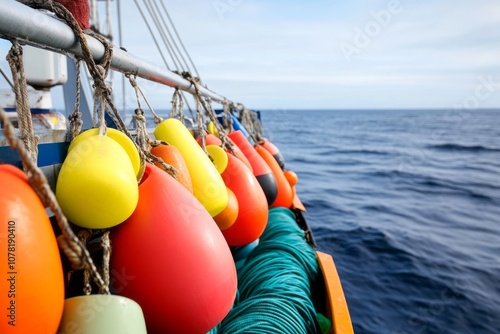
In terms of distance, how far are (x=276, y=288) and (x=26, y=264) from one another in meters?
1.66

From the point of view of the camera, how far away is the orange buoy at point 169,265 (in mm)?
1149

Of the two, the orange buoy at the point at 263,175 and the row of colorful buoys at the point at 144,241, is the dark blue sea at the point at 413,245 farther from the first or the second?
the row of colorful buoys at the point at 144,241

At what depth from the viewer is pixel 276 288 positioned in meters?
2.25

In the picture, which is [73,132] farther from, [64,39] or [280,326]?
[280,326]

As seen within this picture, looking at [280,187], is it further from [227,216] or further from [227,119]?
[227,216]

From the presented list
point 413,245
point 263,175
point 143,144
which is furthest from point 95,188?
→ point 413,245

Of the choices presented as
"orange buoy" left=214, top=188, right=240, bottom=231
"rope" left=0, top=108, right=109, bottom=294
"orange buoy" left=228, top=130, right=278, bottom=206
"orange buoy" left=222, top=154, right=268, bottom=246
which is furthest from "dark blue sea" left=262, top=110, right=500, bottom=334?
"rope" left=0, top=108, right=109, bottom=294

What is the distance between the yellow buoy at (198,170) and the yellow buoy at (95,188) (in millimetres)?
610

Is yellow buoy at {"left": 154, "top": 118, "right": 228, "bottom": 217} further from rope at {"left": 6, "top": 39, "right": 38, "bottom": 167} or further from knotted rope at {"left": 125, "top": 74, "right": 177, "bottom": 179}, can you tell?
rope at {"left": 6, "top": 39, "right": 38, "bottom": 167}

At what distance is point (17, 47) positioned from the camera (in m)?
1.00

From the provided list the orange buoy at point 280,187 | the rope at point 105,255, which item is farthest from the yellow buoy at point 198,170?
the orange buoy at point 280,187

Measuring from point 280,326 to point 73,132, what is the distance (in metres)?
1.30

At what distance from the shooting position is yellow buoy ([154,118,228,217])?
1.69 m

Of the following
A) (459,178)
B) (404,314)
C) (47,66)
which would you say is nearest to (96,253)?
(404,314)
